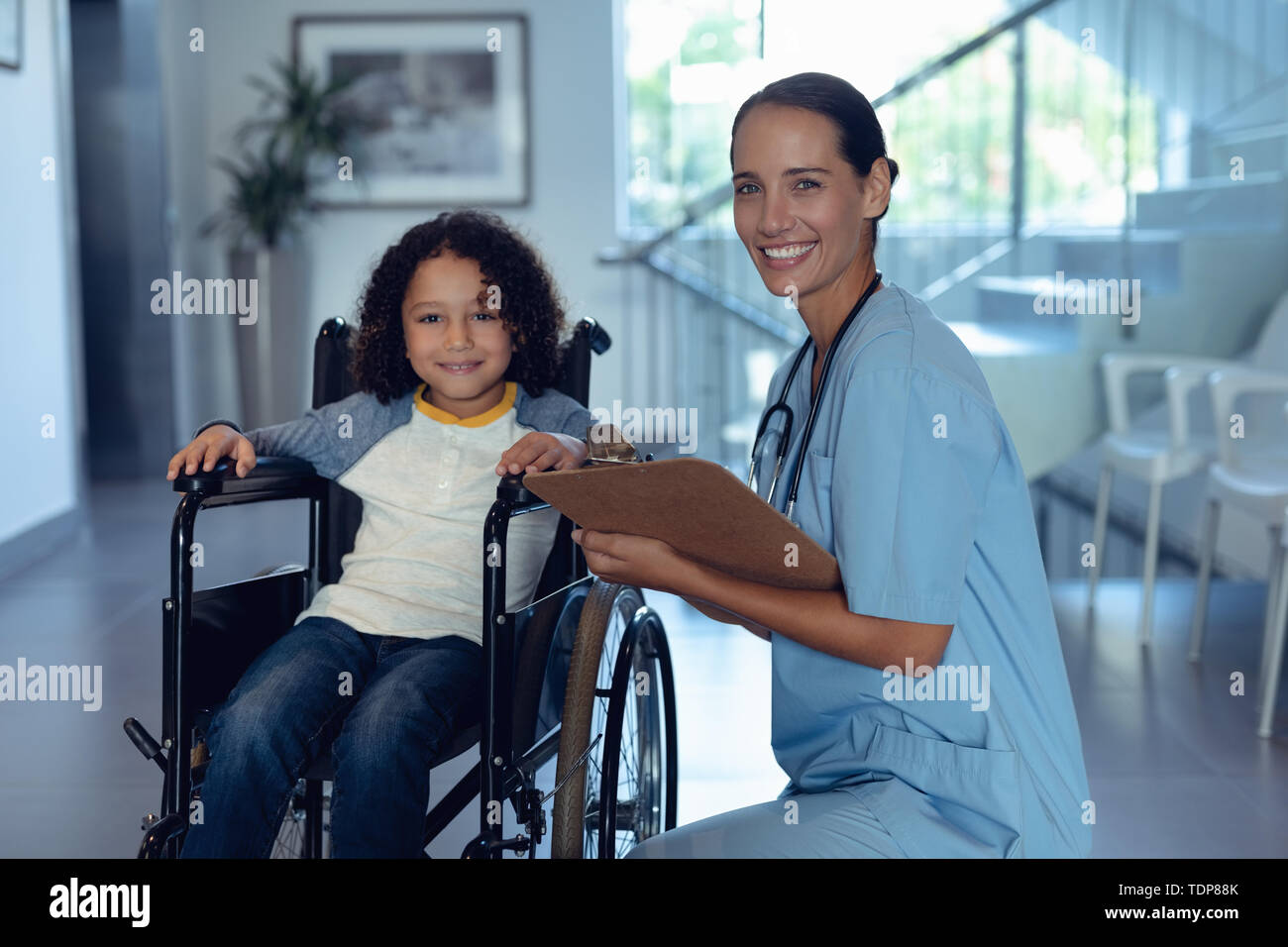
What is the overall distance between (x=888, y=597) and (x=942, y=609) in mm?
47

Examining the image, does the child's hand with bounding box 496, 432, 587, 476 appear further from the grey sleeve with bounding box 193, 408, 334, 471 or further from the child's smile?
the grey sleeve with bounding box 193, 408, 334, 471

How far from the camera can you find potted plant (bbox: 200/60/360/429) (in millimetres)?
5465

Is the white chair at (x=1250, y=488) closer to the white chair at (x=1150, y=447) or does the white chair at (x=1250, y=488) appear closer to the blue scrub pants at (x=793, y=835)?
the white chair at (x=1150, y=447)

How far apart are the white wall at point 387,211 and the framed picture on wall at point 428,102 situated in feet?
0.21

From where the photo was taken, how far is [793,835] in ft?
3.37

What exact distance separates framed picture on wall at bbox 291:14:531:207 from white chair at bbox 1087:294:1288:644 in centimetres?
334

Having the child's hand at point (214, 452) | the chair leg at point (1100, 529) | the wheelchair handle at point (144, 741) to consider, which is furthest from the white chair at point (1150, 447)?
the wheelchair handle at point (144, 741)

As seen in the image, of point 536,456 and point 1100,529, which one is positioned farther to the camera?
point 1100,529

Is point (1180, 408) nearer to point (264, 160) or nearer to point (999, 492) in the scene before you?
point (999, 492)

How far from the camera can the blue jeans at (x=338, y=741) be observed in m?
1.24

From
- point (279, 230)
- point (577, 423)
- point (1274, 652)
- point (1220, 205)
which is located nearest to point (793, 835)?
point (577, 423)

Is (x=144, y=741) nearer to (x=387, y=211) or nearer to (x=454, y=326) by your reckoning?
(x=454, y=326)
